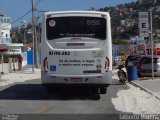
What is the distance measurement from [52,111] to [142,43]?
7277 centimetres

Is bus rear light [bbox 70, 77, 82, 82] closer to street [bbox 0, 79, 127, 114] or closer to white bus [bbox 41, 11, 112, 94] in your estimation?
white bus [bbox 41, 11, 112, 94]

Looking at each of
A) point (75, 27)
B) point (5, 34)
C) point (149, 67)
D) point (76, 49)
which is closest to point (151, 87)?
point (76, 49)

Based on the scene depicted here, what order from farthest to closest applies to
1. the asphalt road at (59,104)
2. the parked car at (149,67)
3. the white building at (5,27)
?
the white building at (5,27) → the parked car at (149,67) → the asphalt road at (59,104)

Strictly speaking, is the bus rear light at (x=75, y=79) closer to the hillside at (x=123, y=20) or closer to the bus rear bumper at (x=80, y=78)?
the bus rear bumper at (x=80, y=78)

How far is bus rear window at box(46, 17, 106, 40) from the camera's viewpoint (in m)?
18.6

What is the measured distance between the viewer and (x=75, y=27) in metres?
18.7

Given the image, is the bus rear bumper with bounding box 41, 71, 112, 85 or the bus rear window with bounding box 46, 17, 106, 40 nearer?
the bus rear bumper with bounding box 41, 71, 112, 85

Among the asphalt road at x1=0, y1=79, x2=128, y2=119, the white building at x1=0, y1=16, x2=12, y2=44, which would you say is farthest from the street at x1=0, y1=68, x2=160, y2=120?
the white building at x1=0, y1=16, x2=12, y2=44

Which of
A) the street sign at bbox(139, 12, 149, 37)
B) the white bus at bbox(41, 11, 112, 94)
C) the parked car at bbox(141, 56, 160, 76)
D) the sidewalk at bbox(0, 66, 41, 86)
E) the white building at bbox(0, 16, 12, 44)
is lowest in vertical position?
the sidewalk at bbox(0, 66, 41, 86)

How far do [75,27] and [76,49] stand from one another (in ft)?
2.85

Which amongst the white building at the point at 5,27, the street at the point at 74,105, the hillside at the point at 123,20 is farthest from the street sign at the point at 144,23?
the white building at the point at 5,27

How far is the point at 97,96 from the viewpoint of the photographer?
20.0 metres

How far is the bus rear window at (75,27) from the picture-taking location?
18578 mm

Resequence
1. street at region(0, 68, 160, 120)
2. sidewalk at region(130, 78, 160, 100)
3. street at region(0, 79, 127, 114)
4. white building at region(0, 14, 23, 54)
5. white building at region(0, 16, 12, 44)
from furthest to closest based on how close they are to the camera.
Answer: white building at region(0, 16, 12, 44), white building at region(0, 14, 23, 54), sidewalk at region(130, 78, 160, 100), street at region(0, 79, 127, 114), street at region(0, 68, 160, 120)
